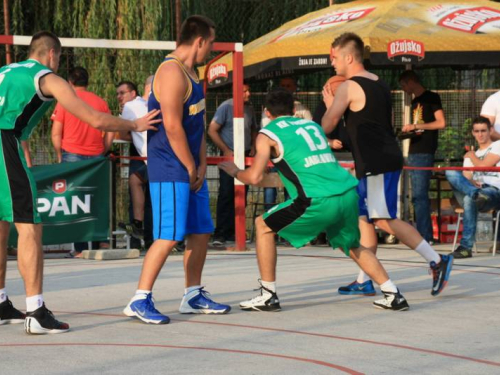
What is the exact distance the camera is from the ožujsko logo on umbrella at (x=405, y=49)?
13242 millimetres

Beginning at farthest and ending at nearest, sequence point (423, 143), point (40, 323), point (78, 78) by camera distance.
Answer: point (423, 143)
point (78, 78)
point (40, 323)

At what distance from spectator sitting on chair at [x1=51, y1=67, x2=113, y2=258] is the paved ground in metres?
2.33

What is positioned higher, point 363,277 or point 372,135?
point 372,135

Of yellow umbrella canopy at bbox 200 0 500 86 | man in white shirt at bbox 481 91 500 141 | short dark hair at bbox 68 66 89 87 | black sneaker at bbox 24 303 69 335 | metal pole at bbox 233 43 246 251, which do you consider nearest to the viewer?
black sneaker at bbox 24 303 69 335

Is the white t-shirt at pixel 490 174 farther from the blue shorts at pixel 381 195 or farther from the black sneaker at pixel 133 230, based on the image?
the blue shorts at pixel 381 195

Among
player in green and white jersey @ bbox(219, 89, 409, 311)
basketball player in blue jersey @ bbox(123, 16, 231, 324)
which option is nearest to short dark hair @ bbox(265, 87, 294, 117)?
player in green and white jersey @ bbox(219, 89, 409, 311)

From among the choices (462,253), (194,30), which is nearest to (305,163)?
(194,30)

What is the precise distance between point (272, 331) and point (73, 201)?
562 centimetres

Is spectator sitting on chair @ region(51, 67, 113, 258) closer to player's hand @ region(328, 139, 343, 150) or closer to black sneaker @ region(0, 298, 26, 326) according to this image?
player's hand @ region(328, 139, 343, 150)

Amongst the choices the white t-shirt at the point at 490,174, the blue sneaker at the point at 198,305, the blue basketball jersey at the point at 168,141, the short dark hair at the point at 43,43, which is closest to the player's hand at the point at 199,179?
the blue basketball jersey at the point at 168,141

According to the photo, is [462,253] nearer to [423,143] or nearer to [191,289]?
[423,143]

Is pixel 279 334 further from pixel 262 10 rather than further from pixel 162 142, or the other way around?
pixel 262 10

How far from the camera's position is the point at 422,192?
1332 cm

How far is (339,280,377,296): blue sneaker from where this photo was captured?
863 centimetres
